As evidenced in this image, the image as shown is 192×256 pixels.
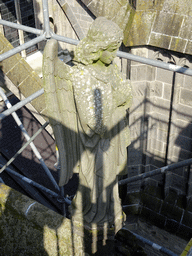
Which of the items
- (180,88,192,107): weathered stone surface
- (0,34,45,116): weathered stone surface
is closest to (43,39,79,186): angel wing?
(180,88,192,107): weathered stone surface

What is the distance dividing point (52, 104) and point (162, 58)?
10.4 feet

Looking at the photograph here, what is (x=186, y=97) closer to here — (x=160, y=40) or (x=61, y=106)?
(x=160, y=40)

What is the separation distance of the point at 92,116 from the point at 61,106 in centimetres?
29

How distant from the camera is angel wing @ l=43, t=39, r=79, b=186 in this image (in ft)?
9.45

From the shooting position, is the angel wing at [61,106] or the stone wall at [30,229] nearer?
the angel wing at [61,106]

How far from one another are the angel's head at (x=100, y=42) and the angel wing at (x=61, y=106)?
0.18m

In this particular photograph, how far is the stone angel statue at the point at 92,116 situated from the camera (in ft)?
9.47

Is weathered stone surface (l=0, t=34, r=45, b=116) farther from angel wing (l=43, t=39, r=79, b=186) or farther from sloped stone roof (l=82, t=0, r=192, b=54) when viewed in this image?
angel wing (l=43, t=39, r=79, b=186)

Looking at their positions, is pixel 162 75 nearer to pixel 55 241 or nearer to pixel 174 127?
pixel 174 127

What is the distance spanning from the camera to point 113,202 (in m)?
3.54

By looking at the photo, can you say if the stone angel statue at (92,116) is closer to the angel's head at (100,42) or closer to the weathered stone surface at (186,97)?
the angel's head at (100,42)

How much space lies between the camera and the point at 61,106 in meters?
3.12

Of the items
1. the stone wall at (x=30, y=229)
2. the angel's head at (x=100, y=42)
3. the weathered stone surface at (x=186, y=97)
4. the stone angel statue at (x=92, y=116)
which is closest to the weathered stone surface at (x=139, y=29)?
the weathered stone surface at (x=186, y=97)

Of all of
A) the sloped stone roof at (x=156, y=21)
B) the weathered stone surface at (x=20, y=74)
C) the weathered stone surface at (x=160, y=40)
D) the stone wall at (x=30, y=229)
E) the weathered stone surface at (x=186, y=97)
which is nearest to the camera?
the stone wall at (x=30, y=229)
